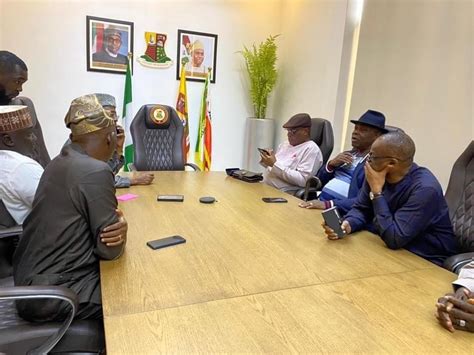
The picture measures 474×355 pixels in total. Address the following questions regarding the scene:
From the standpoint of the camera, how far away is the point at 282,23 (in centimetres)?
482

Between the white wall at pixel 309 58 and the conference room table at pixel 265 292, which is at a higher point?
the white wall at pixel 309 58

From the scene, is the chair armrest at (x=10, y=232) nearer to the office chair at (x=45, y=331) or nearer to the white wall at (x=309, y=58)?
the office chair at (x=45, y=331)

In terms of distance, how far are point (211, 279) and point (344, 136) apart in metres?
3.12

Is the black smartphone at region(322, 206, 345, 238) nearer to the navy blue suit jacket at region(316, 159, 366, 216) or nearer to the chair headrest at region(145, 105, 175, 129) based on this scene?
the navy blue suit jacket at region(316, 159, 366, 216)

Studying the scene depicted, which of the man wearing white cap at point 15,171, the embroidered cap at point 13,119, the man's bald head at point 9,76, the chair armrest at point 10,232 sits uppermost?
the man's bald head at point 9,76

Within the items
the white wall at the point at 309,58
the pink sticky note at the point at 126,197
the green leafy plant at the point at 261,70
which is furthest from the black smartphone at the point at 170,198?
the green leafy plant at the point at 261,70

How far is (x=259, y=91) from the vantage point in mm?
4625

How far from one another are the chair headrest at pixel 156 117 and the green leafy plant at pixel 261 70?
1596 mm

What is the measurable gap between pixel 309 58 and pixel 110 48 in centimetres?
236

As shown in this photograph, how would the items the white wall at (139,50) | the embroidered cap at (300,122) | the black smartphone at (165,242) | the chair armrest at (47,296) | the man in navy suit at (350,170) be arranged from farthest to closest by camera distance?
1. the white wall at (139,50)
2. the embroidered cap at (300,122)
3. the man in navy suit at (350,170)
4. the black smartphone at (165,242)
5. the chair armrest at (47,296)

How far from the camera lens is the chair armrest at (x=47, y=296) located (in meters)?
0.95

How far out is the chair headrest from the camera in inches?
132

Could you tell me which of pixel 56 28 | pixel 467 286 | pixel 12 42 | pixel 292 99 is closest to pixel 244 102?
pixel 292 99

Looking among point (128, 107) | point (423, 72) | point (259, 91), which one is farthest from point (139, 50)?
point (423, 72)
